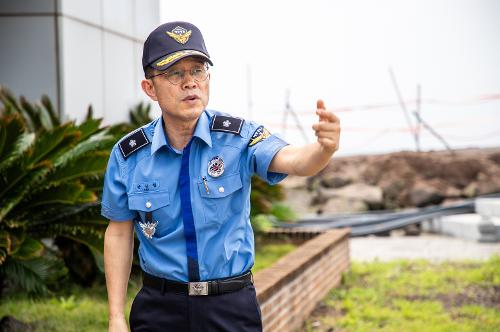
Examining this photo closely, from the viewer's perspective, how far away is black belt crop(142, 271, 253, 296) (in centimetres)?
279

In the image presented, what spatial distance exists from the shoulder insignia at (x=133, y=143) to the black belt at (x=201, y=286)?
45 centimetres

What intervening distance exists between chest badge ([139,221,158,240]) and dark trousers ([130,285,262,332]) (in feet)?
0.64

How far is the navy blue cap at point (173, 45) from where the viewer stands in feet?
8.95

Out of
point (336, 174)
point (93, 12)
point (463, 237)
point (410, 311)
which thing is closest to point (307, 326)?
point (410, 311)

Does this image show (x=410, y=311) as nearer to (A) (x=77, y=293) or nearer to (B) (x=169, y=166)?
(A) (x=77, y=293)

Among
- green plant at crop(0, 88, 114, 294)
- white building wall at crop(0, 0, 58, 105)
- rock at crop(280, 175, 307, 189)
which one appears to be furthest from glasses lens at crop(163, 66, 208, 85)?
rock at crop(280, 175, 307, 189)

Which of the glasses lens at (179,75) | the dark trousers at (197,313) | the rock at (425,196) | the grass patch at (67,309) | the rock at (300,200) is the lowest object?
the rock at (300,200)

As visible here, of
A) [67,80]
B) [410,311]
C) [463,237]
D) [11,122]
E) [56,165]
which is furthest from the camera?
[463,237]

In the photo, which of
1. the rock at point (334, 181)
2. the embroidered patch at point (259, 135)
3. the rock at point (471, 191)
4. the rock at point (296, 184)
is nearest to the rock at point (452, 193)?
the rock at point (471, 191)

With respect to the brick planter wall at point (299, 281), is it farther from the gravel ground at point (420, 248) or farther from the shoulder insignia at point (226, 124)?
the shoulder insignia at point (226, 124)

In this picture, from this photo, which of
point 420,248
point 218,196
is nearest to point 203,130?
point 218,196

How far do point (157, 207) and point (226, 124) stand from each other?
382 mm

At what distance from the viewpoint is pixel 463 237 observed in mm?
12375

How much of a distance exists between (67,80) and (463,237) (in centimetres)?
649
